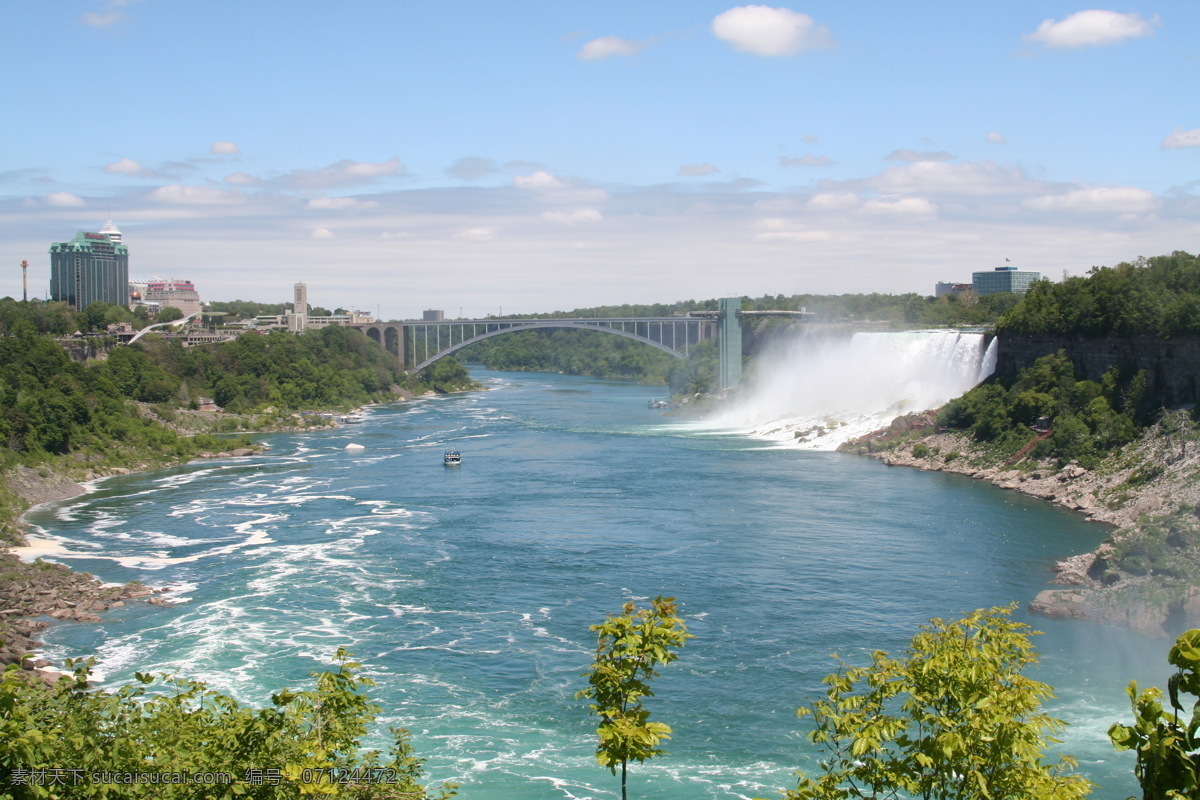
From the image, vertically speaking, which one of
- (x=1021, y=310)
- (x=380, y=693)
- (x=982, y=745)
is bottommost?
(x=380, y=693)

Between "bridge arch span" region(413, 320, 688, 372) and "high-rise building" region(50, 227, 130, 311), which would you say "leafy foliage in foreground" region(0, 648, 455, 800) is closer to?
"bridge arch span" region(413, 320, 688, 372)

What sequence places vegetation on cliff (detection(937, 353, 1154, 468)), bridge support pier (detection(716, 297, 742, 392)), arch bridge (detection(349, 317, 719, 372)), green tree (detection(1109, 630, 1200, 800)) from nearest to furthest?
1. green tree (detection(1109, 630, 1200, 800))
2. vegetation on cliff (detection(937, 353, 1154, 468))
3. bridge support pier (detection(716, 297, 742, 392))
4. arch bridge (detection(349, 317, 719, 372))

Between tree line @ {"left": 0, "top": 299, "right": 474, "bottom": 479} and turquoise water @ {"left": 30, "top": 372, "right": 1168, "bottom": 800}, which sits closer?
turquoise water @ {"left": 30, "top": 372, "right": 1168, "bottom": 800}

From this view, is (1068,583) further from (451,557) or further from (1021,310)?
(1021,310)

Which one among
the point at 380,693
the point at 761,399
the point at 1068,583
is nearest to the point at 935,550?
the point at 1068,583

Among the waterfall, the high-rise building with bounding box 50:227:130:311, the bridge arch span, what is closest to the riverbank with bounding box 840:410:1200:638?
the waterfall

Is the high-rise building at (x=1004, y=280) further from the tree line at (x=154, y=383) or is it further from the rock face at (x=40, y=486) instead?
the rock face at (x=40, y=486)

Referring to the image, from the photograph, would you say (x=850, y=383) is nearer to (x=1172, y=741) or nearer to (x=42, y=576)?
Result: (x=42, y=576)
